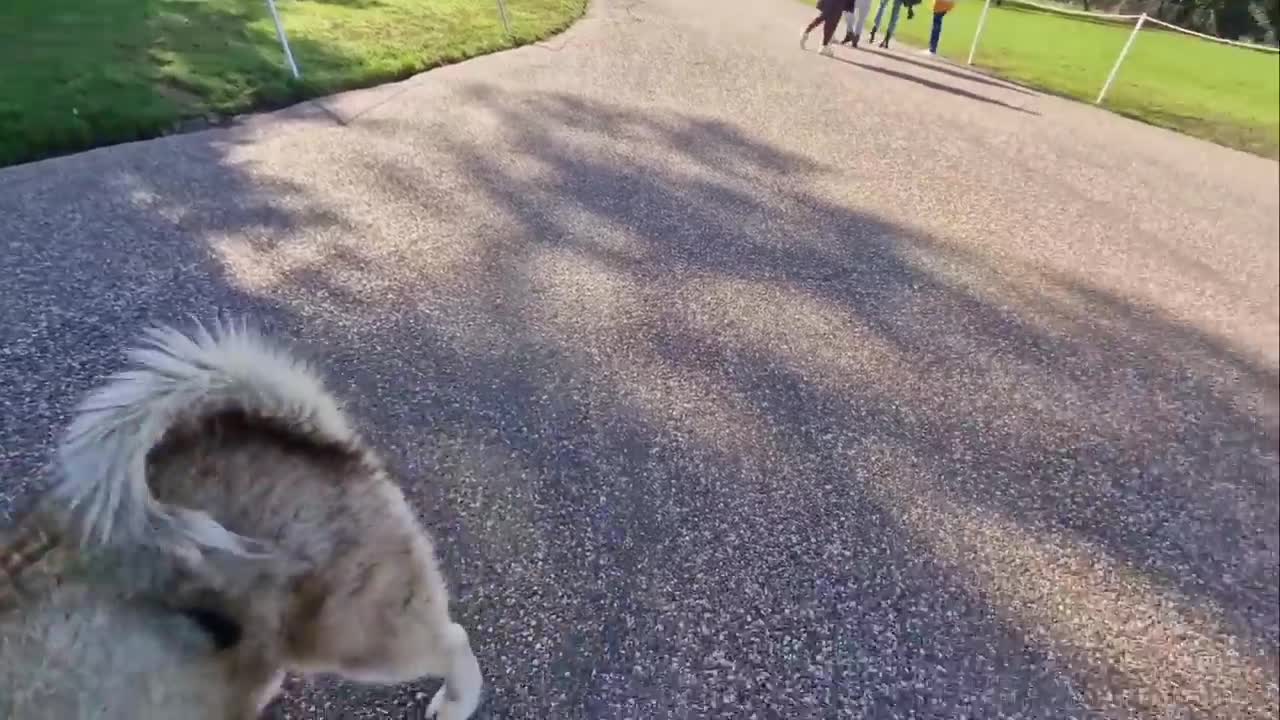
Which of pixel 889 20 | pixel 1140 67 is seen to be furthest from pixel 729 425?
pixel 889 20

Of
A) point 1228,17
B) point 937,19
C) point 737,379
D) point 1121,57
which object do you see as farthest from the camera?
point 937,19

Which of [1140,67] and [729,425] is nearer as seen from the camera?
[729,425]

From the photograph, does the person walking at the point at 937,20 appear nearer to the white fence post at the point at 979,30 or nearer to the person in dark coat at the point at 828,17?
the white fence post at the point at 979,30

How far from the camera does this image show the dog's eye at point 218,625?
161cm

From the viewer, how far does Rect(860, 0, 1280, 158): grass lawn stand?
651 centimetres

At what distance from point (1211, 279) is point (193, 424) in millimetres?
7546

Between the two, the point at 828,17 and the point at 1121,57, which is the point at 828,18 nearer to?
the point at 828,17

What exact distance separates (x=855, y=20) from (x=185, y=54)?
32.0 ft

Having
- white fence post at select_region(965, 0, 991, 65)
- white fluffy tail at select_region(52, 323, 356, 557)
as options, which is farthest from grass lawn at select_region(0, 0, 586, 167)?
white fence post at select_region(965, 0, 991, 65)

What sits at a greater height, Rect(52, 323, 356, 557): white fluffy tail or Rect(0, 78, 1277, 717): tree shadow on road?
Rect(52, 323, 356, 557): white fluffy tail

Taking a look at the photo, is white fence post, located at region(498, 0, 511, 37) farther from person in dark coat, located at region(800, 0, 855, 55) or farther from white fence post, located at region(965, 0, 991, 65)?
white fence post, located at region(965, 0, 991, 65)

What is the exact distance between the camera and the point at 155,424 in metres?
1.60

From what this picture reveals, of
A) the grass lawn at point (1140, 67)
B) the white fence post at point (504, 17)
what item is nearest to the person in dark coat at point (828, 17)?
→ the grass lawn at point (1140, 67)

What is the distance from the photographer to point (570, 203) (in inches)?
244
